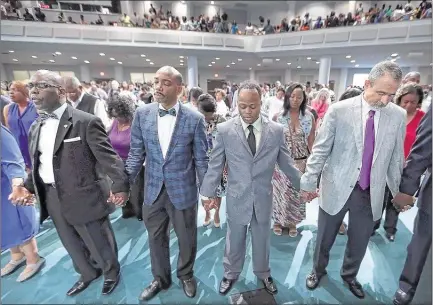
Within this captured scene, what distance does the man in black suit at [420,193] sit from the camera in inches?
63.8

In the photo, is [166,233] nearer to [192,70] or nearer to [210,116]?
[210,116]

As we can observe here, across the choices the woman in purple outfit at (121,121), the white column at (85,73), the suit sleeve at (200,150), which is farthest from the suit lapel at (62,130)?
the white column at (85,73)

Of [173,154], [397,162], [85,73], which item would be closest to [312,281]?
[397,162]

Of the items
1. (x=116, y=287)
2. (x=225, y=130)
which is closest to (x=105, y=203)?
(x=116, y=287)

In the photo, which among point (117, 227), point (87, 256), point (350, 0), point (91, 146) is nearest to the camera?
point (91, 146)

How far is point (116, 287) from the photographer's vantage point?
215cm

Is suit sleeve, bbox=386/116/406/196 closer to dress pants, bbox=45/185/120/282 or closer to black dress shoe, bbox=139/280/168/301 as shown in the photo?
black dress shoe, bbox=139/280/168/301

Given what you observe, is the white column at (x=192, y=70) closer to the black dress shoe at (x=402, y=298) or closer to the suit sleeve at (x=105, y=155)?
the suit sleeve at (x=105, y=155)

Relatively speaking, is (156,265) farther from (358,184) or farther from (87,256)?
(358,184)

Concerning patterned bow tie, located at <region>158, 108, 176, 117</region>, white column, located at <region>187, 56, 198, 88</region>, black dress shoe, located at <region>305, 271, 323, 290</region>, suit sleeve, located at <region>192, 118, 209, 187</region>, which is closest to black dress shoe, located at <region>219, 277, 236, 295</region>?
black dress shoe, located at <region>305, 271, 323, 290</region>

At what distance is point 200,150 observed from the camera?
1.89 meters

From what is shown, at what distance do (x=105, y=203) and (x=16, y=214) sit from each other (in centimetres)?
100

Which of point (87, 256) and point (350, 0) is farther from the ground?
point (350, 0)

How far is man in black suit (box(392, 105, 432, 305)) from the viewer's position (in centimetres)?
162
